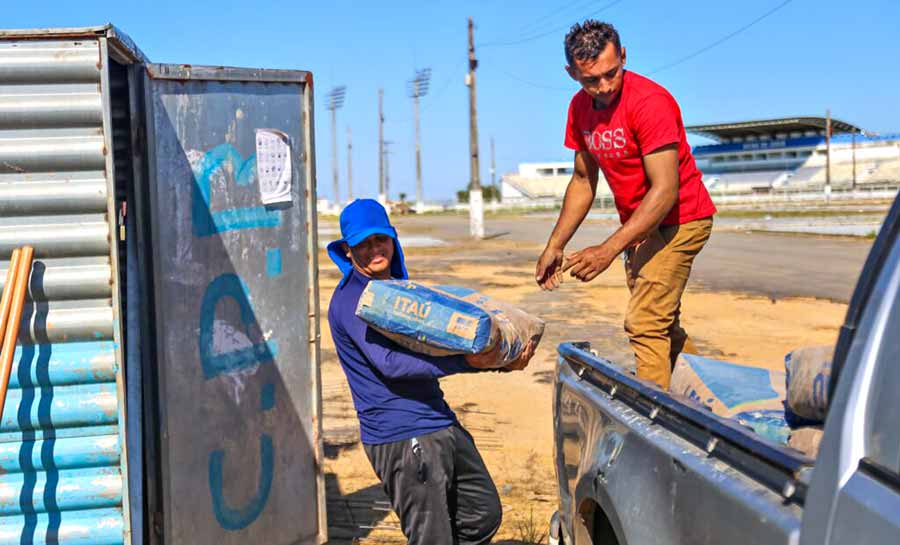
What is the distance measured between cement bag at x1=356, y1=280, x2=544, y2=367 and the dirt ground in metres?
2.13

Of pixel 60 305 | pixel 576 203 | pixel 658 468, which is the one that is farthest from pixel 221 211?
pixel 658 468

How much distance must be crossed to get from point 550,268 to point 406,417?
54.7 inches

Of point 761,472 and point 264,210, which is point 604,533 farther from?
point 264,210

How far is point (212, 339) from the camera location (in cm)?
449

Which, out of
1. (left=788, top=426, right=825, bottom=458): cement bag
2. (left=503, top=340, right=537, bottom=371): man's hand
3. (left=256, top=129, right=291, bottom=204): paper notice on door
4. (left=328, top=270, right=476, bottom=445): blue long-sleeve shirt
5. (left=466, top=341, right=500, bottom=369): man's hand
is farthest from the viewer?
(left=256, top=129, right=291, bottom=204): paper notice on door

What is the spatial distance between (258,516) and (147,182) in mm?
1696

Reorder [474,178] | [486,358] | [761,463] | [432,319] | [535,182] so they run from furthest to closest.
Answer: [535,182]
[474,178]
[486,358]
[432,319]
[761,463]

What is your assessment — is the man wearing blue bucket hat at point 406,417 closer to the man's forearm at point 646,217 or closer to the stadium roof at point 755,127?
the man's forearm at point 646,217

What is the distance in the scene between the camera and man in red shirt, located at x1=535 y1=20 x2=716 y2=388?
438 cm

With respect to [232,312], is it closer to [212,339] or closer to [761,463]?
[212,339]

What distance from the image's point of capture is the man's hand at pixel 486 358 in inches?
135

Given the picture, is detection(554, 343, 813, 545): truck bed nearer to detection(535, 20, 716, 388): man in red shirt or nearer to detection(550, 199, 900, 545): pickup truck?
detection(550, 199, 900, 545): pickup truck

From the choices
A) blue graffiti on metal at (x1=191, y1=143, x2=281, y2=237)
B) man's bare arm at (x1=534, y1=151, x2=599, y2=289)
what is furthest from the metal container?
man's bare arm at (x1=534, y1=151, x2=599, y2=289)

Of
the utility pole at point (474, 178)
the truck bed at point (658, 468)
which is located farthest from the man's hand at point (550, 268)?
the utility pole at point (474, 178)
